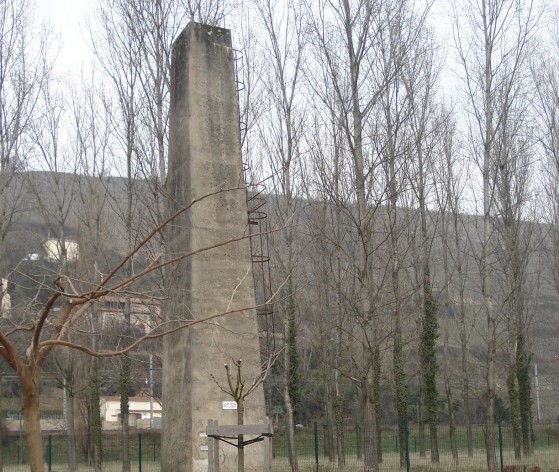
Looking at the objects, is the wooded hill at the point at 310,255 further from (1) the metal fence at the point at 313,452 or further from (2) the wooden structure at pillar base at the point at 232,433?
(2) the wooden structure at pillar base at the point at 232,433

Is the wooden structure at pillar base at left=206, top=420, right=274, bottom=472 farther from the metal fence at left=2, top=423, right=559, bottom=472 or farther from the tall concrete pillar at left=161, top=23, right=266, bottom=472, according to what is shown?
the metal fence at left=2, top=423, right=559, bottom=472

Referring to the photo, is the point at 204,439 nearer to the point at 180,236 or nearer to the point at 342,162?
the point at 180,236

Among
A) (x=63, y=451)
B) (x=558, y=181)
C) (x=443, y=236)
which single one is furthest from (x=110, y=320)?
(x=558, y=181)

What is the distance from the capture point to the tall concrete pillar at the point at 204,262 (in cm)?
1440

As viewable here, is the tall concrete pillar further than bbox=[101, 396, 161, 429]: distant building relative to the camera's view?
No

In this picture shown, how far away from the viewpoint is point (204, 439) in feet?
46.3

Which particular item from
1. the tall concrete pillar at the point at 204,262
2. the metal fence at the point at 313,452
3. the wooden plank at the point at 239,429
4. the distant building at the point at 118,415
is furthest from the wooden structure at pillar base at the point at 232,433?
the distant building at the point at 118,415

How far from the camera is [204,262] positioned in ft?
48.1

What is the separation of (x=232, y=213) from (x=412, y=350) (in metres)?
26.8

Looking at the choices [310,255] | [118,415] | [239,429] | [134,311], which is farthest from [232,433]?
[118,415]

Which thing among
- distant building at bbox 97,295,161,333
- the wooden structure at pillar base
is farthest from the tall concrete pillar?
the wooden structure at pillar base

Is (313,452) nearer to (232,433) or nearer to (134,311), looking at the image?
(134,311)

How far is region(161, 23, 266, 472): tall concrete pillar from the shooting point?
1440 centimetres

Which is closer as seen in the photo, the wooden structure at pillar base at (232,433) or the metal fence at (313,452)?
the wooden structure at pillar base at (232,433)
